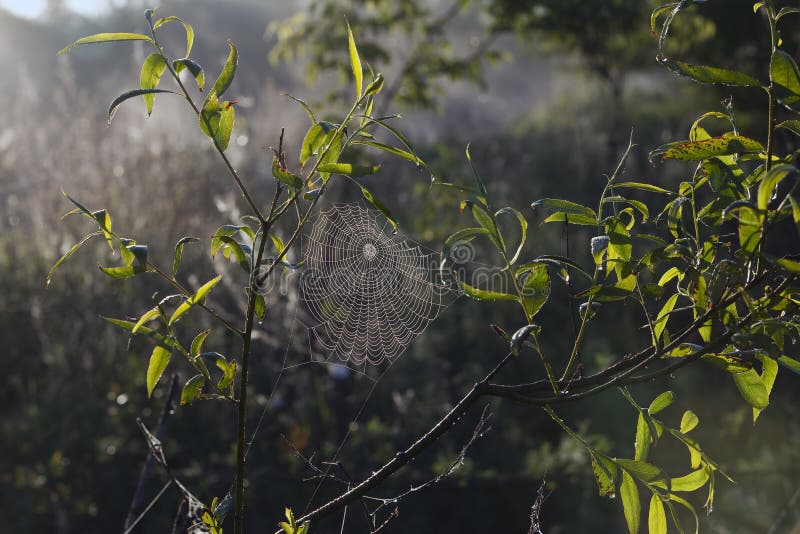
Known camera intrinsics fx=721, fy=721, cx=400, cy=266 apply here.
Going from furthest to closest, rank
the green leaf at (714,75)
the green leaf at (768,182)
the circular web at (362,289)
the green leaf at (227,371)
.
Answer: the circular web at (362,289) → the green leaf at (227,371) → the green leaf at (714,75) → the green leaf at (768,182)

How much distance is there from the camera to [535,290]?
3.07 feet

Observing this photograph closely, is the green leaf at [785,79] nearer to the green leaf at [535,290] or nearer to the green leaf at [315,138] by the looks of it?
the green leaf at [535,290]

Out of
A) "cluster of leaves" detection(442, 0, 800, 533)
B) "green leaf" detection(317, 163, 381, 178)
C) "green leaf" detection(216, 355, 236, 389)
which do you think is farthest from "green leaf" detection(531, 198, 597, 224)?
"green leaf" detection(216, 355, 236, 389)

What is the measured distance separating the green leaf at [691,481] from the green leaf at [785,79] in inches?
19.4

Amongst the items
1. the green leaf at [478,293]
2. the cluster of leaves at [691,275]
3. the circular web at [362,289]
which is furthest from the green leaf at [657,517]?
the circular web at [362,289]

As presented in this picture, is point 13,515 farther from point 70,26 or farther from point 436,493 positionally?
point 70,26

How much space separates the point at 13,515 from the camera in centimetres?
335

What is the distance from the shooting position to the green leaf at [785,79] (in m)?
0.73

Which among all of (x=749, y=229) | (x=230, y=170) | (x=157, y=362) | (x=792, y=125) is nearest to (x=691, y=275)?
(x=749, y=229)

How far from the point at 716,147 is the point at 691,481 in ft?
1.49

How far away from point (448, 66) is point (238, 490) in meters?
Result: 4.22

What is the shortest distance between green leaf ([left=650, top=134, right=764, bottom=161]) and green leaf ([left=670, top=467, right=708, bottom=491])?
16.6 inches

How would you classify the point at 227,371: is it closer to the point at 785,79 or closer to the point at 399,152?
the point at 399,152

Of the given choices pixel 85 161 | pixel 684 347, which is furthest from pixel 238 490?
pixel 85 161
